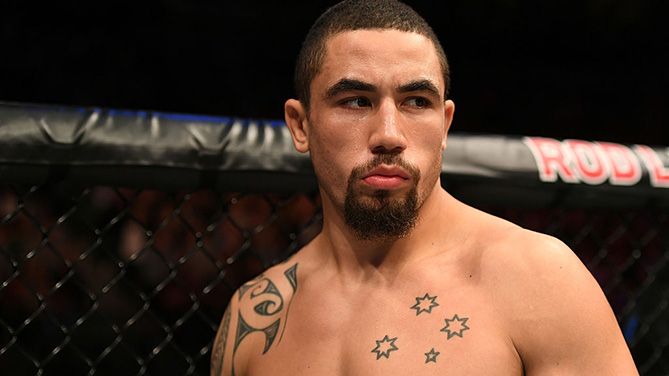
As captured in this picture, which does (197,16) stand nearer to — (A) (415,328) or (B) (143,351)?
(B) (143,351)

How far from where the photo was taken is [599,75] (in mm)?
5750

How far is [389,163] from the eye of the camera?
3.75 ft

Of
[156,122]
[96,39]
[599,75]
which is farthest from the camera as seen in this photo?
[599,75]

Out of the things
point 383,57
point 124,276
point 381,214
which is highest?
point 383,57

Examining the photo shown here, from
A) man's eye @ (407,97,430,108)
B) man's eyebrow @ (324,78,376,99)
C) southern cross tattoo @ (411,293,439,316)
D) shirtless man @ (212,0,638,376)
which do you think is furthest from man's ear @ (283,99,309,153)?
southern cross tattoo @ (411,293,439,316)

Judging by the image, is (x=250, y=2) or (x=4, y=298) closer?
(x=4, y=298)

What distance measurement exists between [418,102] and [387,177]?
0.54 ft

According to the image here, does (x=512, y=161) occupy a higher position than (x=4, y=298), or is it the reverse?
(x=512, y=161)

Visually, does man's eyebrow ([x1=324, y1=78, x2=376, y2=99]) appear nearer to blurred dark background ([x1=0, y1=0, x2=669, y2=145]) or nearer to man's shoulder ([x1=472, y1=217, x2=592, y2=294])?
man's shoulder ([x1=472, y1=217, x2=592, y2=294])

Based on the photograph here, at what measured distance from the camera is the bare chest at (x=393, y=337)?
1.04m

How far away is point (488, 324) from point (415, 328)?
5.2 inches

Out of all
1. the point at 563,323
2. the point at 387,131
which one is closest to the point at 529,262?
the point at 563,323

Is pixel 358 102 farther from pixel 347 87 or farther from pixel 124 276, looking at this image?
pixel 124 276

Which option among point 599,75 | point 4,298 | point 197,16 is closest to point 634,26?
point 599,75
